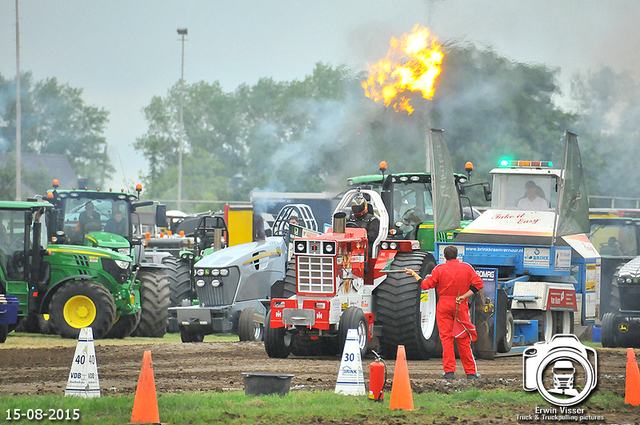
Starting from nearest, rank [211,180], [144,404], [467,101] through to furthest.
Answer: [144,404] < [467,101] < [211,180]

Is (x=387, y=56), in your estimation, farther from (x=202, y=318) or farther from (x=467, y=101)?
(x=202, y=318)

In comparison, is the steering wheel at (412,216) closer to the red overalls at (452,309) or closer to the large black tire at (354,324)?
the large black tire at (354,324)

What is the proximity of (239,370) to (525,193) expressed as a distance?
762 centimetres

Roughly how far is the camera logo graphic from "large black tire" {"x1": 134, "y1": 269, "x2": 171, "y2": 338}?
9.85 metres

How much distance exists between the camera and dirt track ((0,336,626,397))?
10.2 meters

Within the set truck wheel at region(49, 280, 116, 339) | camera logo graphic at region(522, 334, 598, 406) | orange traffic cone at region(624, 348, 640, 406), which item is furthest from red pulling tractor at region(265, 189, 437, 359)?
truck wheel at region(49, 280, 116, 339)

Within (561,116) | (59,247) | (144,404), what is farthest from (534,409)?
(561,116)

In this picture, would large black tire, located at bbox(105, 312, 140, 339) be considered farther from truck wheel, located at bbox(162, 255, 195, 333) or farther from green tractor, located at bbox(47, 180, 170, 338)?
truck wheel, located at bbox(162, 255, 195, 333)

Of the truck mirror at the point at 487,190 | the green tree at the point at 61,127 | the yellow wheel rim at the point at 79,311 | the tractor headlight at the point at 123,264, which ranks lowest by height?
the yellow wheel rim at the point at 79,311

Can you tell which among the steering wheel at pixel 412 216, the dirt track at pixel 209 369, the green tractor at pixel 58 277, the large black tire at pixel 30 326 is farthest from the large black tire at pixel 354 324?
the large black tire at pixel 30 326

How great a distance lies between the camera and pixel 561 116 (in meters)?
28.8

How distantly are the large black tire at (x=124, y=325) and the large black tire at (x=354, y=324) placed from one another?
6444 millimetres

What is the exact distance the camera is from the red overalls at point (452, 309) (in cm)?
1083

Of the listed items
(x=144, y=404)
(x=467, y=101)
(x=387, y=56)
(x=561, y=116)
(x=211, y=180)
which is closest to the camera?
(x=144, y=404)
